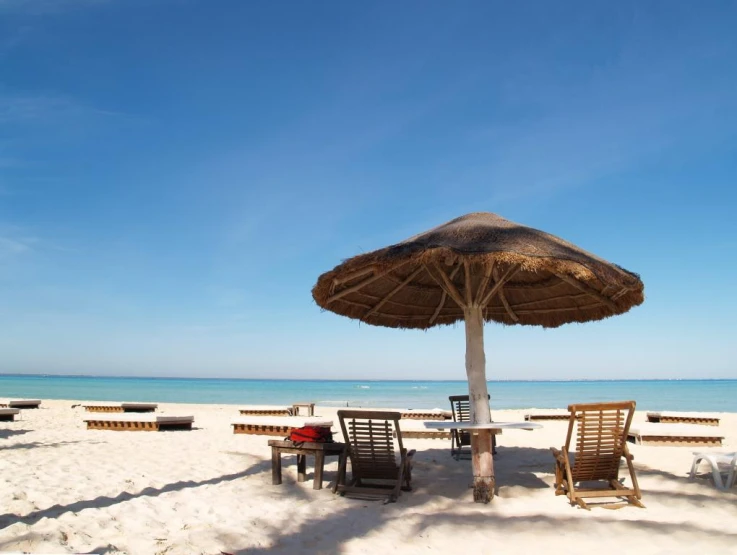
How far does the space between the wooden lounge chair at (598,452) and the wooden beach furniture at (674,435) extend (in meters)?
4.49

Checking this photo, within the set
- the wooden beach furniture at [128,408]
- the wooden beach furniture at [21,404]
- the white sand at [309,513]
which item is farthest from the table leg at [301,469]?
the wooden beach furniture at [21,404]

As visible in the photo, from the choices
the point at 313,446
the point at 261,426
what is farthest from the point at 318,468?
the point at 261,426

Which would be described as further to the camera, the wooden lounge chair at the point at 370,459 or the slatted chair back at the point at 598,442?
the wooden lounge chair at the point at 370,459

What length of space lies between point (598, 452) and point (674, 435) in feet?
16.5

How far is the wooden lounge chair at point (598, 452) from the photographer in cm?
457

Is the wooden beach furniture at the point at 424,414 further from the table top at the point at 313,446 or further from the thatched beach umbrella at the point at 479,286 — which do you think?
the table top at the point at 313,446

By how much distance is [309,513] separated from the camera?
174 inches

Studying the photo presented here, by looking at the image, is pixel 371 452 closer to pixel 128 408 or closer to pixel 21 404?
pixel 128 408

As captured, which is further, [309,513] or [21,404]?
[21,404]

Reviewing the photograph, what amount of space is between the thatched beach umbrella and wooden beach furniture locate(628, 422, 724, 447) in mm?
2983

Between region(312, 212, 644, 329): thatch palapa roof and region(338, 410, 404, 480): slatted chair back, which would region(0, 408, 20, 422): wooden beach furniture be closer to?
region(312, 212, 644, 329): thatch palapa roof

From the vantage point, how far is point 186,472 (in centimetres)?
607

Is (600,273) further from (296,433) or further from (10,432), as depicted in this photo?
(10,432)

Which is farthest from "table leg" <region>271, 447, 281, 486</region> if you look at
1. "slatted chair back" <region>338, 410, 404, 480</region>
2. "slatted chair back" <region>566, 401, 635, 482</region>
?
"slatted chair back" <region>566, 401, 635, 482</region>
